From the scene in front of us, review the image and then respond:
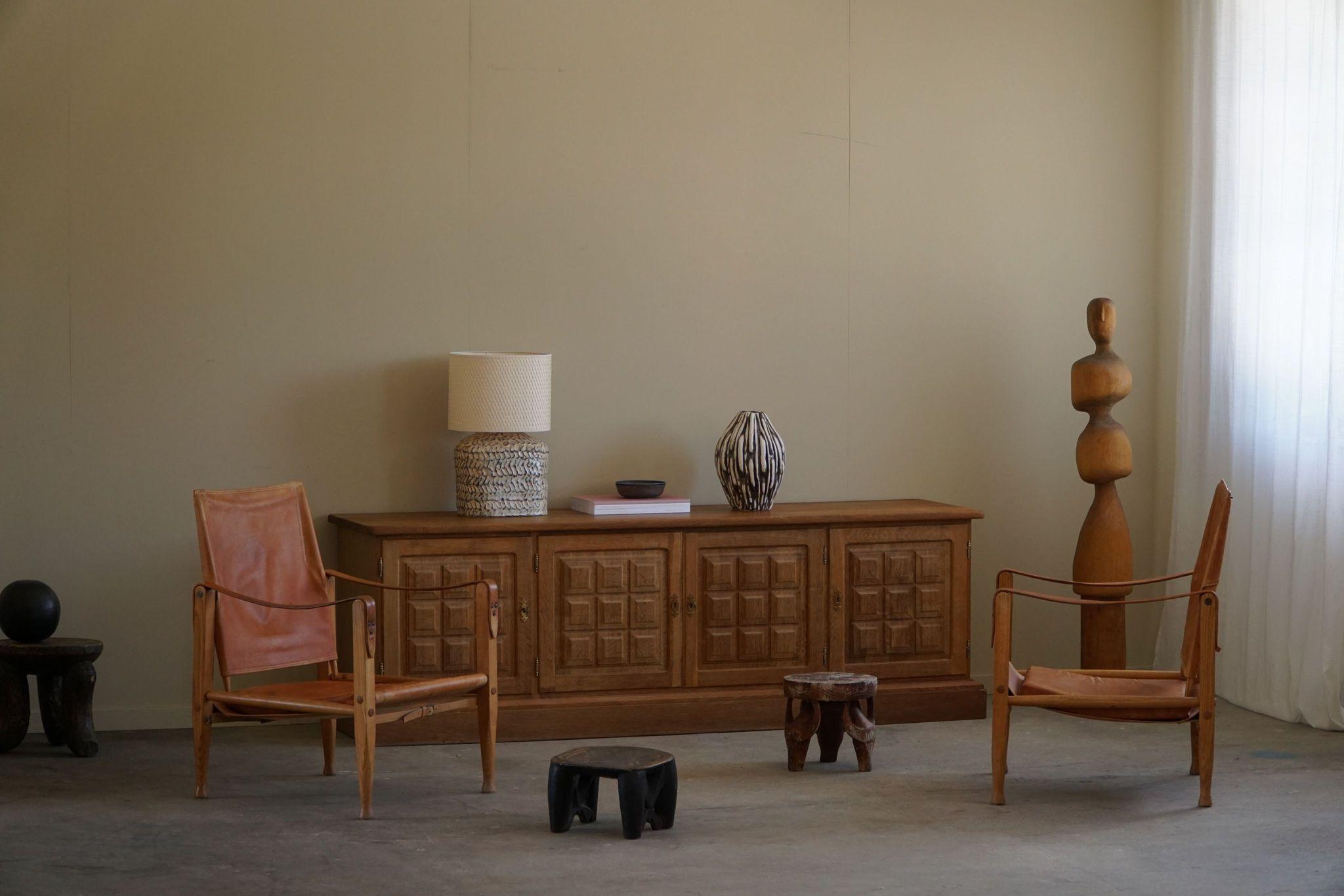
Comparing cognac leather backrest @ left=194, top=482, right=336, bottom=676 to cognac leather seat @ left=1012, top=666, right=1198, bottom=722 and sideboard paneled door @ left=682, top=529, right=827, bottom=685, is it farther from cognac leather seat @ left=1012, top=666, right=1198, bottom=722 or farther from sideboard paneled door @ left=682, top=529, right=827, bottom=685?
cognac leather seat @ left=1012, top=666, right=1198, bottom=722

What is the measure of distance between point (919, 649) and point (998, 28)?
2617 millimetres

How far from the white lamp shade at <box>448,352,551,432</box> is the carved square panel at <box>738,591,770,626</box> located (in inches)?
37.9

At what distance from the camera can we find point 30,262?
5.23 metres

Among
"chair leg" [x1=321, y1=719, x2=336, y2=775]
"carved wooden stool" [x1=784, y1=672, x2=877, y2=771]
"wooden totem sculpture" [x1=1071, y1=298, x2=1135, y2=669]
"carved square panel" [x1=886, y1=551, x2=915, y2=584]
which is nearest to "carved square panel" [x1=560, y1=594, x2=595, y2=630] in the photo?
"carved wooden stool" [x1=784, y1=672, x2=877, y2=771]

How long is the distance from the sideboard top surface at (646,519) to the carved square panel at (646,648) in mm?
391

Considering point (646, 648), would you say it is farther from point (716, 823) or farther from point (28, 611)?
point (28, 611)

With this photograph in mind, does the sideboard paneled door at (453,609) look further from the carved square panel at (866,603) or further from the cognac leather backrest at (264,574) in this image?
the carved square panel at (866,603)

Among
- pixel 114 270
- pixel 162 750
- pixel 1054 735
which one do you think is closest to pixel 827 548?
pixel 1054 735

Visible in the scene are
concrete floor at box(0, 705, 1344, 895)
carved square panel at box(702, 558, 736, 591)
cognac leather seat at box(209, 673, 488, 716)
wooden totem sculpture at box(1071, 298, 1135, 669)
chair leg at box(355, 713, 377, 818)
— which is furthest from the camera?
wooden totem sculpture at box(1071, 298, 1135, 669)

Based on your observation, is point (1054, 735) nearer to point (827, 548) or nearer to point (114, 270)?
point (827, 548)

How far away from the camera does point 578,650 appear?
524 centimetres

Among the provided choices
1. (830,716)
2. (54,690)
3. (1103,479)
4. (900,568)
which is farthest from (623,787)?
(1103,479)

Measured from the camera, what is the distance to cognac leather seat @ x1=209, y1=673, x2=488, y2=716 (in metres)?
4.25

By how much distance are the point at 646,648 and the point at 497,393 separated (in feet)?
3.49
